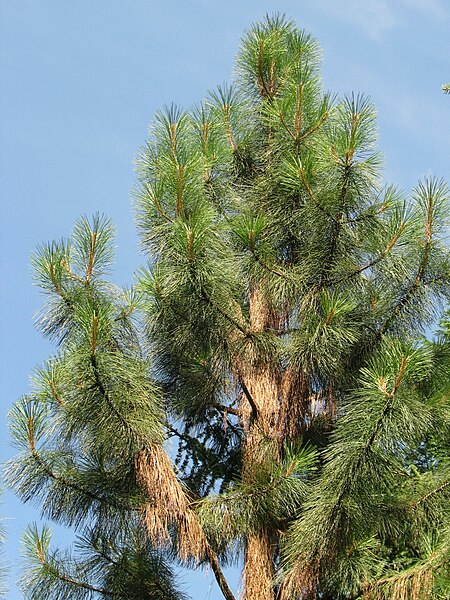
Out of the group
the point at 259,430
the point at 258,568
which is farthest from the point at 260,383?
the point at 258,568

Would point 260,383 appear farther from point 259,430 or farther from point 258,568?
point 258,568

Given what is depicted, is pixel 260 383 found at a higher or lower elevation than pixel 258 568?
higher

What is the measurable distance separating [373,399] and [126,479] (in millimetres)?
1731

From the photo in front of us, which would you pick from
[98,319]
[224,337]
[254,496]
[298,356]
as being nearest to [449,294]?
[298,356]

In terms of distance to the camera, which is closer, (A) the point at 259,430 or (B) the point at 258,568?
(B) the point at 258,568

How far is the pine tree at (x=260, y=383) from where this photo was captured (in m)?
5.10

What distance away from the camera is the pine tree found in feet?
16.7

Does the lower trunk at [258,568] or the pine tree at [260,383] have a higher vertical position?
the pine tree at [260,383]

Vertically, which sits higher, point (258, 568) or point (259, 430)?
point (259, 430)

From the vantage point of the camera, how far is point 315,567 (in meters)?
5.18

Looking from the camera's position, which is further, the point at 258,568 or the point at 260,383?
the point at 260,383

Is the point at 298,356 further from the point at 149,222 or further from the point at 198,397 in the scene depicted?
the point at 149,222

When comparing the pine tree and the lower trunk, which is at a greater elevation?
the pine tree

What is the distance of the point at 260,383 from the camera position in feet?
A: 20.0
